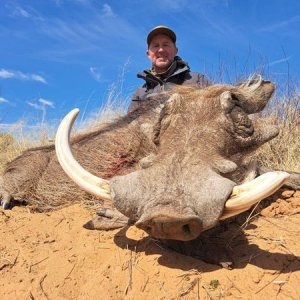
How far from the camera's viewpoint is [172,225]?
7.48 ft

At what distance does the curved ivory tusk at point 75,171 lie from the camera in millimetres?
2832

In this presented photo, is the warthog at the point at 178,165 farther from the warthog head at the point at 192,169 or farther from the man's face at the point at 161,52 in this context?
the man's face at the point at 161,52

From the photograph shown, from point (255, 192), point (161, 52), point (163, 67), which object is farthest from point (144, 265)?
point (161, 52)

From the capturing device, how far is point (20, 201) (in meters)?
5.31

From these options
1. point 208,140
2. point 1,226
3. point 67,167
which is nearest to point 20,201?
point 1,226

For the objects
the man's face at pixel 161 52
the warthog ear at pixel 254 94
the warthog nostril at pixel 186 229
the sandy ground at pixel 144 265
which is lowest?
the sandy ground at pixel 144 265

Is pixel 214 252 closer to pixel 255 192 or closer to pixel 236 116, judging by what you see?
pixel 255 192

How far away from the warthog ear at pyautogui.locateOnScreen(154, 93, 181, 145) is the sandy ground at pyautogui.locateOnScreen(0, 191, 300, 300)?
2.55 feet

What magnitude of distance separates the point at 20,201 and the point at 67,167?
102 inches

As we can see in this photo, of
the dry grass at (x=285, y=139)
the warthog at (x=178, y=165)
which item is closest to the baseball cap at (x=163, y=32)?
the dry grass at (x=285, y=139)

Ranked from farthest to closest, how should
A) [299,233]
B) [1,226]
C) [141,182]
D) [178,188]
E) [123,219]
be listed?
1. [1,226]
2. [123,219]
3. [299,233]
4. [141,182]
5. [178,188]

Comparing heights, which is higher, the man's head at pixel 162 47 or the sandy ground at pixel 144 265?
the man's head at pixel 162 47

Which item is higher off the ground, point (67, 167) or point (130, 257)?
point (67, 167)

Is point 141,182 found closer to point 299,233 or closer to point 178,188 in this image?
point 178,188
